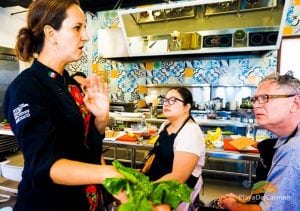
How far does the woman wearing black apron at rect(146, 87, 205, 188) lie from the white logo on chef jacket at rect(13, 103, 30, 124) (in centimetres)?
117

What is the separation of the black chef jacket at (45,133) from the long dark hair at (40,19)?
9 cm

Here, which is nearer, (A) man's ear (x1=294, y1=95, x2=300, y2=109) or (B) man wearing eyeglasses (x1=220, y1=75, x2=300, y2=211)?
(B) man wearing eyeglasses (x1=220, y1=75, x2=300, y2=211)

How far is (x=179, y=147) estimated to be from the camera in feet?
5.87

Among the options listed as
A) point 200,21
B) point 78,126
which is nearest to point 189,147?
point 78,126

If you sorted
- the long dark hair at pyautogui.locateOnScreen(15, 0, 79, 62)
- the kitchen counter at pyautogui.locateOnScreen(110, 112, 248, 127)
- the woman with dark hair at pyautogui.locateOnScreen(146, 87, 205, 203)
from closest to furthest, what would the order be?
the long dark hair at pyautogui.locateOnScreen(15, 0, 79, 62), the woman with dark hair at pyautogui.locateOnScreen(146, 87, 205, 203), the kitchen counter at pyautogui.locateOnScreen(110, 112, 248, 127)

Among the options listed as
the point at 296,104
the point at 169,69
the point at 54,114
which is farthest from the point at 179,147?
the point at 169,69

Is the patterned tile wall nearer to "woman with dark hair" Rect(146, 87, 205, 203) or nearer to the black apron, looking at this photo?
"woman with dark hair" Rect(146, 87, 205, 203)

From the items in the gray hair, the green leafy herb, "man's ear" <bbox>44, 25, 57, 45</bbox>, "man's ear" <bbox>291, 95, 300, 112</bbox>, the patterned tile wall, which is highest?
the patterned tile wall

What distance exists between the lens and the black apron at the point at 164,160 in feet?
6.26

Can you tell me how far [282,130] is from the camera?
1.45 metres

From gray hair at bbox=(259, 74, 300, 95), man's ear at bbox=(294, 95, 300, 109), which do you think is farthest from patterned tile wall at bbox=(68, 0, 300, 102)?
man's ear at bbox=(294, 95, 300, 109)

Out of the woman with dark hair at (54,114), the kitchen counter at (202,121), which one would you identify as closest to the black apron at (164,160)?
the woman with dark hair at (54,114)

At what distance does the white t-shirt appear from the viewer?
1778 millimetres

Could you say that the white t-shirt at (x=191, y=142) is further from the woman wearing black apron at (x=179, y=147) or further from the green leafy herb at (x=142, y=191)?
the green leafy herb at (x=142, y=191)
